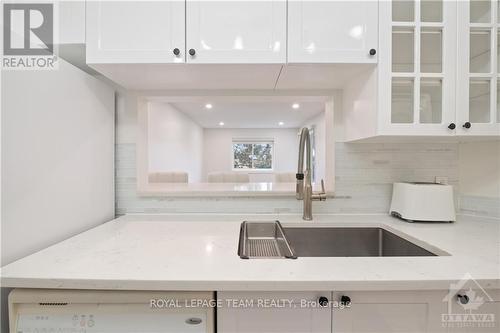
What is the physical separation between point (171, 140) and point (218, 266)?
3.96 m

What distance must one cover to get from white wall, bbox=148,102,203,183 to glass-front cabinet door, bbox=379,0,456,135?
2976mm

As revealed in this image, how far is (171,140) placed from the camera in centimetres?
437

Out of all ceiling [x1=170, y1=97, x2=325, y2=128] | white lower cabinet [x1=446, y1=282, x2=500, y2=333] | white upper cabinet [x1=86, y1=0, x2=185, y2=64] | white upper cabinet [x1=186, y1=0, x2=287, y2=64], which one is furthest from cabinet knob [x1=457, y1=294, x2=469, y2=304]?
ceiling [x1=170, y1=97, x2=325, y2=128]

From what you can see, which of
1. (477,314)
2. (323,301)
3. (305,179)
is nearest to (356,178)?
(305,179)

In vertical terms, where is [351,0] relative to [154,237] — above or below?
above

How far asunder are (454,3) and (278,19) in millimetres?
764

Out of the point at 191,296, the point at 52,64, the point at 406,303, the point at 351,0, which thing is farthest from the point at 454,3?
the point at 52,64

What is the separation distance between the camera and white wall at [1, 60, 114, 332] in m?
0.76

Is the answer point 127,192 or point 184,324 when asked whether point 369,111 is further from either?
point 127,192

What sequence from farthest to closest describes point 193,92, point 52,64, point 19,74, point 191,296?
point 193,92, point 52,64, point 19,74, point 191,296

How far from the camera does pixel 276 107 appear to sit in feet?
16.4

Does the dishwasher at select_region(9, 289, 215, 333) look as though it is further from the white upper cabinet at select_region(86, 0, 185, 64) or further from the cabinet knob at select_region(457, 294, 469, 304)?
the white upper cabinet at select_region(86, 0, 185, 64)

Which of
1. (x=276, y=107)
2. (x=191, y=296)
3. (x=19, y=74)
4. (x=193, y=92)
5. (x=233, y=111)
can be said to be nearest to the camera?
(x=191, y=296)

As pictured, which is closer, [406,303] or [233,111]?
[406,303]
